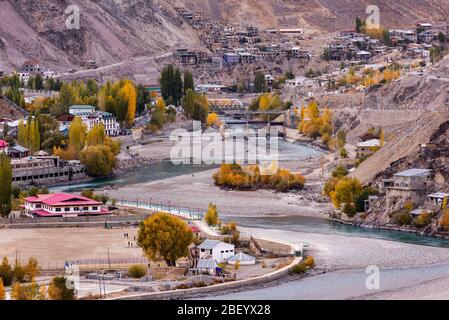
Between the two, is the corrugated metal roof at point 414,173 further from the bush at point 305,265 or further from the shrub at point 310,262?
the shrub at point 310,262

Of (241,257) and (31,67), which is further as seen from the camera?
(31,67)

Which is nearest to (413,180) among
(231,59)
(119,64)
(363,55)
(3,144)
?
(3,144)

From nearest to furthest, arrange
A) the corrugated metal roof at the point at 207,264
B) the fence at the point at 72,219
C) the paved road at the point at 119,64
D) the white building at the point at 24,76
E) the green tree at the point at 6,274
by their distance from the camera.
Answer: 1. the green tree at the point at 6,274
2. the corrugated metal roof at the point at 207,264
3. the fence at the point at 72,219
4. the white building at the point at 24,76
5. the paved road at the point at 119,64

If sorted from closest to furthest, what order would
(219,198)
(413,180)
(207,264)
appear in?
(207,264) → (413,180) → (219,198)

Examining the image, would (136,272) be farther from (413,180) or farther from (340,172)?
(340,172)

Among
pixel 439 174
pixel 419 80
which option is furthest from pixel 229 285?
pixel 419 80

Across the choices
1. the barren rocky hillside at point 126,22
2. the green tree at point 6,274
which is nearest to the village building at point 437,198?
the green tree at point 6,274
